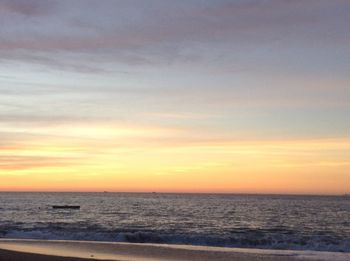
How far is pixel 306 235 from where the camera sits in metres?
37.7

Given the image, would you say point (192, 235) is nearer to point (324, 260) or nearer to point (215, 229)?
point (215, 229)

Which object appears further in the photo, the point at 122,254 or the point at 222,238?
the point at 222,238

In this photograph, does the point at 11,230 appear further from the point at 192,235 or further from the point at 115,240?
the point at 192,235

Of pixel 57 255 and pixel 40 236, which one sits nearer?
pixel 57 255

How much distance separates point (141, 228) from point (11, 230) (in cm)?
1097

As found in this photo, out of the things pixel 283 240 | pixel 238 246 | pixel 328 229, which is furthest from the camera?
pixel 328 229

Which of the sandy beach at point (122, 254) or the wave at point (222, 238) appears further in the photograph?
the wave at point (222, 238)

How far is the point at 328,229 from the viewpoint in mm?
43250

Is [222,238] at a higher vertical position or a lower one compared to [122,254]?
higher

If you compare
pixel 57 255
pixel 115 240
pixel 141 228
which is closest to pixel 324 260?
pixel 57 255

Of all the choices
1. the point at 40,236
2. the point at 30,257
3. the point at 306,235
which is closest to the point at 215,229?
the point at 306,235

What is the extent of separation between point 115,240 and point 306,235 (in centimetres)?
1470

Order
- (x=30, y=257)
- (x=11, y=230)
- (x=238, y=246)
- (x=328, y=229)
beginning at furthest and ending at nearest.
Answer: (x=328, y=229) < (x=11, y=230) < (x=238, y=246) < (x=30, y=257)

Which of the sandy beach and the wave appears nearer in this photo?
the sandy beach
